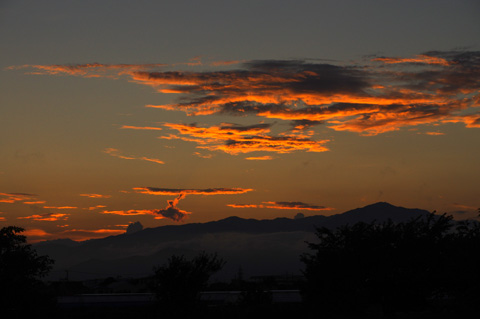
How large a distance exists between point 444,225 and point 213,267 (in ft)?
72.5

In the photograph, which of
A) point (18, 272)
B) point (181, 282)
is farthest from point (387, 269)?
point (18, 272)

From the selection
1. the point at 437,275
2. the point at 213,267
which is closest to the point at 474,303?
the point at 437,275

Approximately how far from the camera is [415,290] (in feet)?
184

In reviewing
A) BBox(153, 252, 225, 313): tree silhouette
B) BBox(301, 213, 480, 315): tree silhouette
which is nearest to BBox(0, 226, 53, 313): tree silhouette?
BBox(153, 252, 225, 313): tree silhouette

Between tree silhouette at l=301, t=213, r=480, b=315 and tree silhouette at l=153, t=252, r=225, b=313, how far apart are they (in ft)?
37.1

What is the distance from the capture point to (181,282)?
5138 cm

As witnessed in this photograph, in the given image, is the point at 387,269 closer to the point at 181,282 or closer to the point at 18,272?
the point at 181,282

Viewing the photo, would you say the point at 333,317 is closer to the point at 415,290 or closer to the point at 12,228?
the point at 415,290

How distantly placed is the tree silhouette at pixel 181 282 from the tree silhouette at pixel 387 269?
445 inches

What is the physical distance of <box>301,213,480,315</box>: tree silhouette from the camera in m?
55.9

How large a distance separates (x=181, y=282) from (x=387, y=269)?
709 inches

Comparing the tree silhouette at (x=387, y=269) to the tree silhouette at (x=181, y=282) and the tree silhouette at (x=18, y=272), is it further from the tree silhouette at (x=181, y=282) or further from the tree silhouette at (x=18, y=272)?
the tree silhouette at (x=18, y=272)

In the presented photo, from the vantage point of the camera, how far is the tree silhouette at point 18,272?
145ft

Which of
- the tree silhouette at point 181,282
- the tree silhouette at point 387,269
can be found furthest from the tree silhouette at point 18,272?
the tree silhouette at point 387,269
